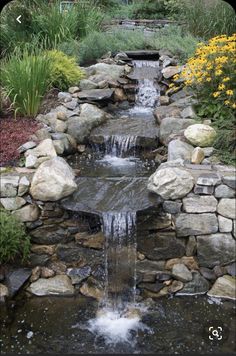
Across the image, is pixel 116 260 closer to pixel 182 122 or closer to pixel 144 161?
pixel 144 161

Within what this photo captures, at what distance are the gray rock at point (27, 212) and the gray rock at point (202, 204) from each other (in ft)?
4.90

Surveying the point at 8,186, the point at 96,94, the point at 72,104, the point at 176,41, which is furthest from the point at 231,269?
the point at 176,41

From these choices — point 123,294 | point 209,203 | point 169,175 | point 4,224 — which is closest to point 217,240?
point 209,203

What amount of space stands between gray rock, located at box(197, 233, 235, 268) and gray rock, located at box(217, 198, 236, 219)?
20 centimetres

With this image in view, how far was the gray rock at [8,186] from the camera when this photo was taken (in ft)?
13.5

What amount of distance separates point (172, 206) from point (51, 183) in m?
1.17

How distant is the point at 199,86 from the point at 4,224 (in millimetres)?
2939

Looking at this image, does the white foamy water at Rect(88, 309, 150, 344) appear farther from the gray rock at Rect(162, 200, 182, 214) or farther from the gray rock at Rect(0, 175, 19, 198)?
the gray rock at Rect(0, 175, 19, 198)

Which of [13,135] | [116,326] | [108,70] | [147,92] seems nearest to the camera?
[116,326]

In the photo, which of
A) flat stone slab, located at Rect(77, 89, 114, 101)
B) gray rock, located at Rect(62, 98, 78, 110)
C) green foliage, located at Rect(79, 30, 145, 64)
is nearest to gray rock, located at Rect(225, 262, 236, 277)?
gray rock, located at Rect(62, 98, 78, 110)

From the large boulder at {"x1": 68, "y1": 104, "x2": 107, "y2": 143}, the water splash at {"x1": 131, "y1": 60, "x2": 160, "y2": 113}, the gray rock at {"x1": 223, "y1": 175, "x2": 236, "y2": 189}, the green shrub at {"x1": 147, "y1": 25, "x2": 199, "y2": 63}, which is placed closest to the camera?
the gray rock at {"x1": 223, "y1": 175, "x2": 236, "y2": 189}

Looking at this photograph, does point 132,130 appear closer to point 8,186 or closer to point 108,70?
point 108,70

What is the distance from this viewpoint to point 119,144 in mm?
5387

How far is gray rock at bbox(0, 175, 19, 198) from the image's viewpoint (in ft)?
13.5
